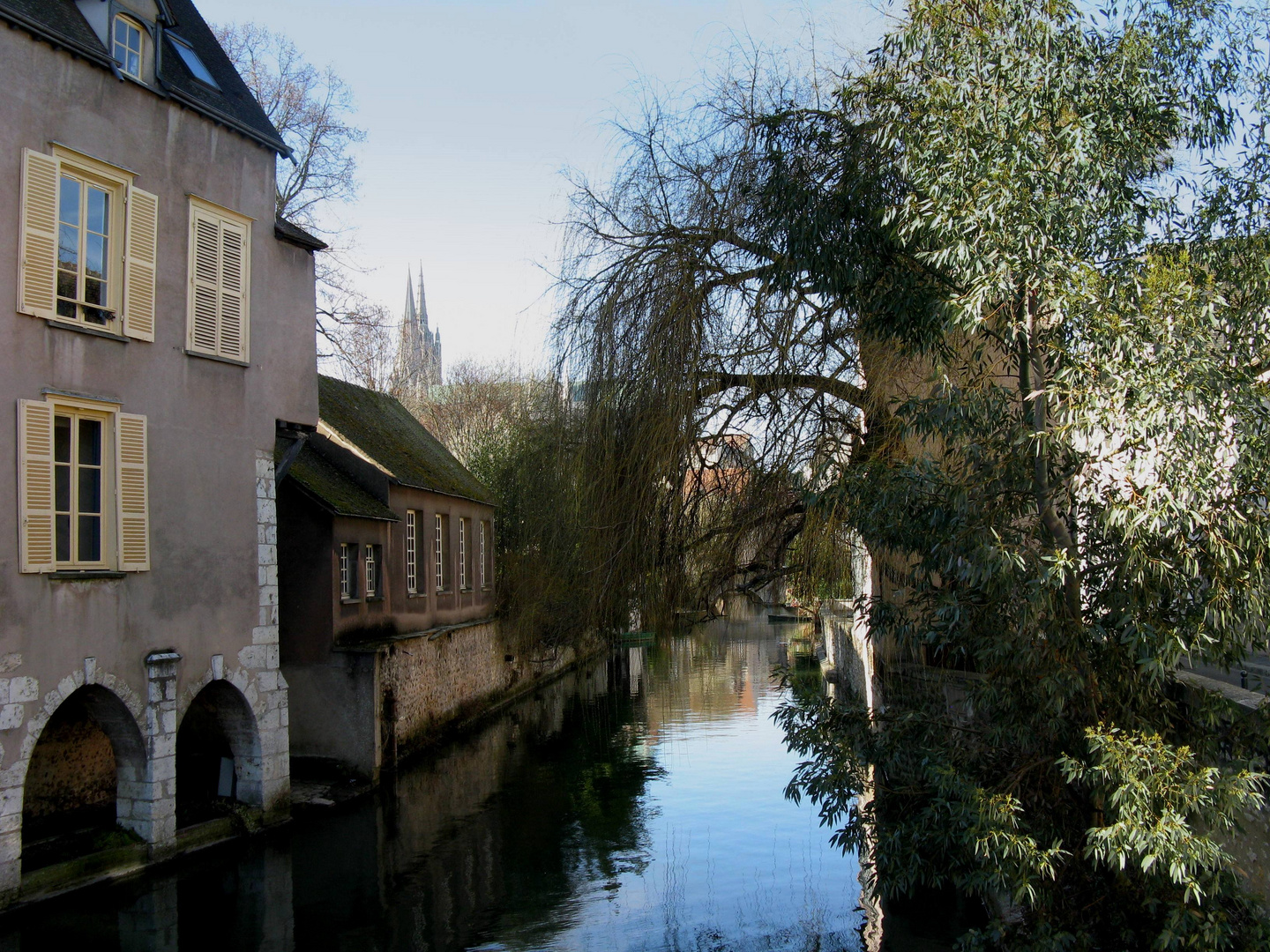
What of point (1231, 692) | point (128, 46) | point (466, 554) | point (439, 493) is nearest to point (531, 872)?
point (1231, 692)

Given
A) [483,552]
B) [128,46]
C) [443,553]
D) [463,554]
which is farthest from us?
[483,552]

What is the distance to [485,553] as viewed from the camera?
25.1 meters

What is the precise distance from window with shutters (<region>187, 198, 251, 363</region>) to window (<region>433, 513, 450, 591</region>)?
9.22 metres

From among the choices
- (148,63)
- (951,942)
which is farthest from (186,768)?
(951,942)

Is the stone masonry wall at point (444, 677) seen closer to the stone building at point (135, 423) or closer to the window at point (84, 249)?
the stone building at point (135, 423)

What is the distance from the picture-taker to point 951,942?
874 cm

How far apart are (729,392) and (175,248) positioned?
6.79m

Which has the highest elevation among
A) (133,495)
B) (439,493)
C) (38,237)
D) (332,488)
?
(38,237)

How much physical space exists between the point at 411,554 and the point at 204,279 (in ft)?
28.7

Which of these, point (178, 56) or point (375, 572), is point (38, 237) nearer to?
point (178, 56)

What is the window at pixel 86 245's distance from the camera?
9.95m

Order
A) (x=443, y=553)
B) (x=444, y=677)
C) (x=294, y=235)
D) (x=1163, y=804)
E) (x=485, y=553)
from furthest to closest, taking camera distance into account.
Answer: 1. (x=485, y=553)
2. (x=443, y=553)
3. (x=444, y=677)
4. (x=294, y=235)
5. (x=1163, y=804)

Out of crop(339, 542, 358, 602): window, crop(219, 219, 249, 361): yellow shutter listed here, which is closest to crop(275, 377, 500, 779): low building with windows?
crop(339, 542, 358, 602): window

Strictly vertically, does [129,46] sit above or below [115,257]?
above
